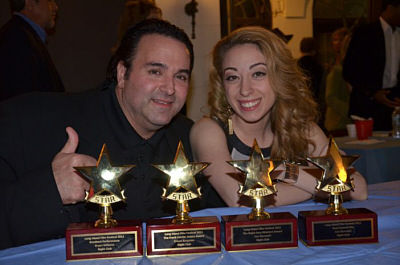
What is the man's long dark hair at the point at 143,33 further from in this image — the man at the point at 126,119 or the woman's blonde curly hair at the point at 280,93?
the woman's blonde curly hair at the point at 280,93

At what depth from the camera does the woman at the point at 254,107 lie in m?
2.60

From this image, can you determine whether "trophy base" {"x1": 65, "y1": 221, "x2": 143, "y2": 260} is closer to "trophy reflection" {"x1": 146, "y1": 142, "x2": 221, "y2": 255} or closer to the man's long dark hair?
"trophy reflection" {"x1": 146, "y1": 142, "x2": 221, "y2": 255}

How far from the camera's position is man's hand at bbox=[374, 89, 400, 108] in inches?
212

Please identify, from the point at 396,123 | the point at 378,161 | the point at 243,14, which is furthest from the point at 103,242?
the point at 243,14

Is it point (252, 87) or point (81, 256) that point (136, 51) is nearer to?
point (252, 87)

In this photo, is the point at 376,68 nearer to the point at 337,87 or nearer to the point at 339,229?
the point at 337,87

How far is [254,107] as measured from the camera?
8.59ft

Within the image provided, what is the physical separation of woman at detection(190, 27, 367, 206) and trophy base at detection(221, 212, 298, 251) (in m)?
0.82

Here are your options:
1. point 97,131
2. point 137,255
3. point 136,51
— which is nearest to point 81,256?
point 137,255

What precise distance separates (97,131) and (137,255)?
2.94 feet

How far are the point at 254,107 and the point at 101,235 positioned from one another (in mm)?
1448

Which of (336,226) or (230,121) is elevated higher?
(230,121)

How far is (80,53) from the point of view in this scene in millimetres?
5848

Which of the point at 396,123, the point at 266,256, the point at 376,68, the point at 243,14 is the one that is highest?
the point at 243,14
